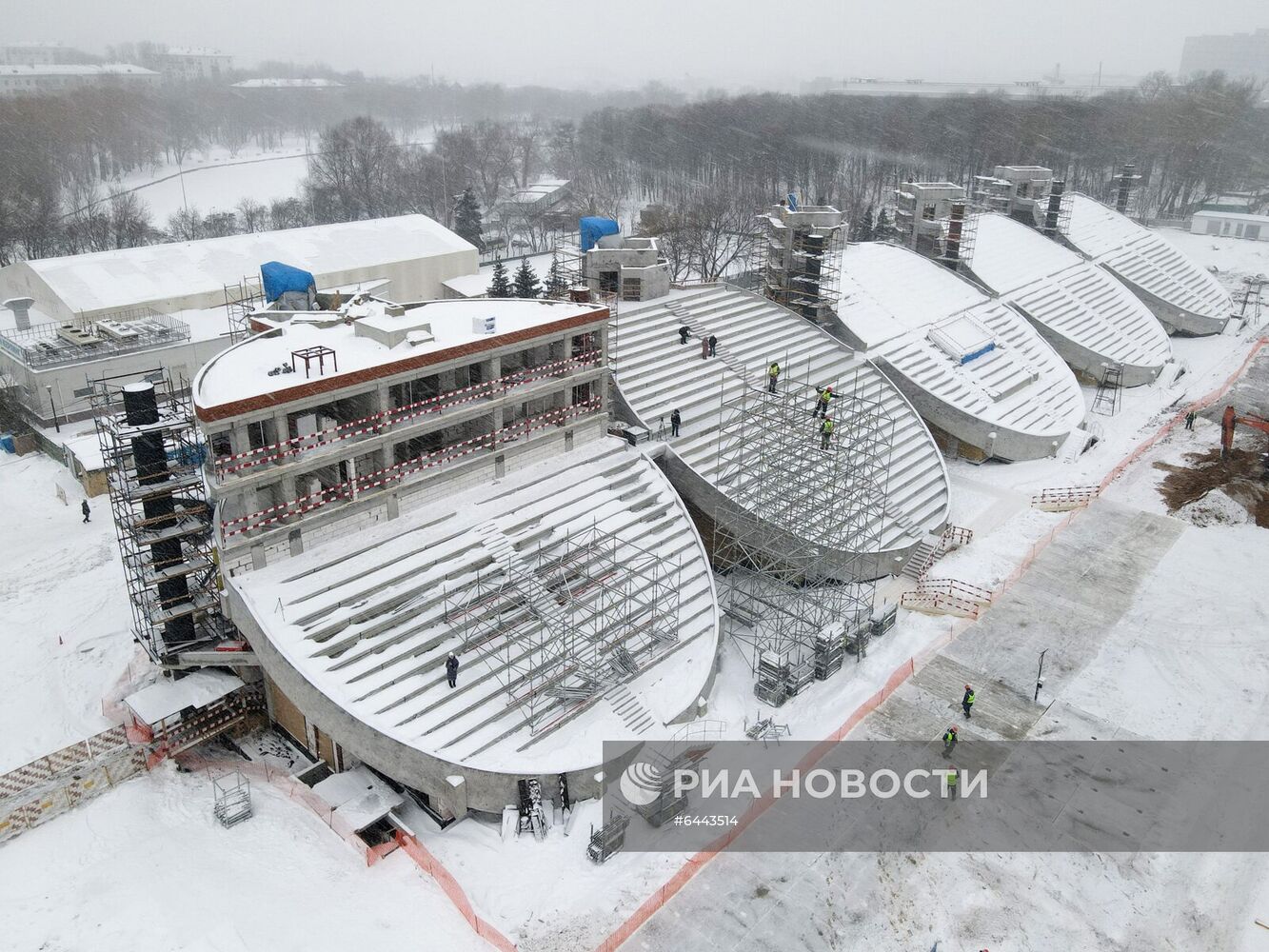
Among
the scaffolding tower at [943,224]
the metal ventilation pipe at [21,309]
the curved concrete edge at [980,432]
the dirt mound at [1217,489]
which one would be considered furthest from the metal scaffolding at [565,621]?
the scaffolding tower at [943,224]

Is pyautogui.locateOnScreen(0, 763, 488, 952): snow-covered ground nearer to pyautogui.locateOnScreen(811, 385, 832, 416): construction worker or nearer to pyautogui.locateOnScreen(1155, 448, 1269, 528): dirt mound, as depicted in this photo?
pyautogui.locateOnScreen(811, 385, 832, 416): construction worker

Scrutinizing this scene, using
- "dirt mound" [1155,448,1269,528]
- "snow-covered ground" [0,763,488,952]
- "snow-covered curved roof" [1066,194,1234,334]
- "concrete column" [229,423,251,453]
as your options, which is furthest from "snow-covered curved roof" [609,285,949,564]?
"snow-covered curved roof" [1066,194,1234,334]

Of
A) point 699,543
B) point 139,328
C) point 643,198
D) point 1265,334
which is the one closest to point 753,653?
point 699,543

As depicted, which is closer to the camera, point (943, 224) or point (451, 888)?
point (451, 888)

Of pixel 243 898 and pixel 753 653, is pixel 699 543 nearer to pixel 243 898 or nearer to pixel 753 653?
pixel 753 653

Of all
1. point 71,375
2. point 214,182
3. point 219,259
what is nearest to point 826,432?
point 71,375

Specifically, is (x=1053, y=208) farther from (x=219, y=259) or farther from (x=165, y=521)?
(x=165, y=521)

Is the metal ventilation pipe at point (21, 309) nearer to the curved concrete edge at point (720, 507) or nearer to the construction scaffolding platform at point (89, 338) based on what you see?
the construction scaffolding platform at point (89, 338)
